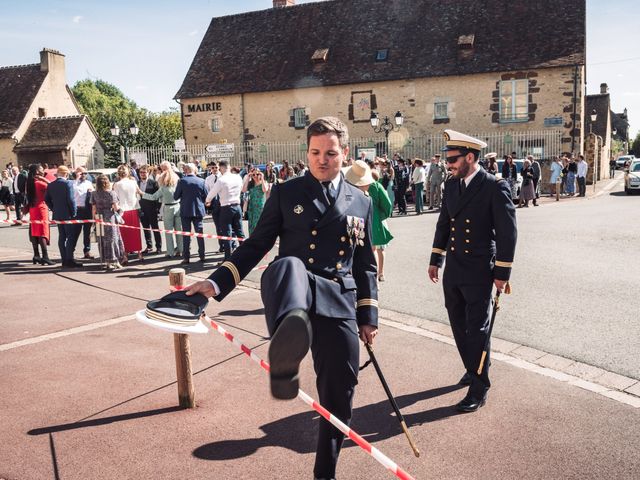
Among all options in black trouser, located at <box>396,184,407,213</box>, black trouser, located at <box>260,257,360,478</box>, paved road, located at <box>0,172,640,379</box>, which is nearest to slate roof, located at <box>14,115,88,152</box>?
paved road, located at <box>0,172,640,379</box>

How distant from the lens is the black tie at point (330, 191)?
3246mm

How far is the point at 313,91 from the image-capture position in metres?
32.6

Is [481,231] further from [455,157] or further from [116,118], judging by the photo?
[116,118]

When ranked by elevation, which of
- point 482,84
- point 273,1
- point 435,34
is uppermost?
point 273,1

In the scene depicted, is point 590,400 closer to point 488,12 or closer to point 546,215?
point 546,215

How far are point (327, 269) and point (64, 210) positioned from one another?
1007 cm

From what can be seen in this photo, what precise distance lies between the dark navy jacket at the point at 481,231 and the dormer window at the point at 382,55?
28411 millimetres

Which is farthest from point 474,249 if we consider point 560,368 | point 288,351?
point 288,351

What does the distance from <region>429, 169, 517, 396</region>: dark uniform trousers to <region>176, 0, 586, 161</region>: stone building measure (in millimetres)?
25712

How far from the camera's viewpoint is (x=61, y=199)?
11.8 metres

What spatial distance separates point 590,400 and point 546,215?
14.3 metres

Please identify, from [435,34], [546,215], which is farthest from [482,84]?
[546,215]

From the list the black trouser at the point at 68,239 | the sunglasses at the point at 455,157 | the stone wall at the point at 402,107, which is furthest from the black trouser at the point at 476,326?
the stone wall at the point at 402,107

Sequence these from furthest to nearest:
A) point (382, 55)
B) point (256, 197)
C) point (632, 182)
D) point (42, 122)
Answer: point (42, 122) → point (382, 55) → point (632, 182) → point (256, 197)
